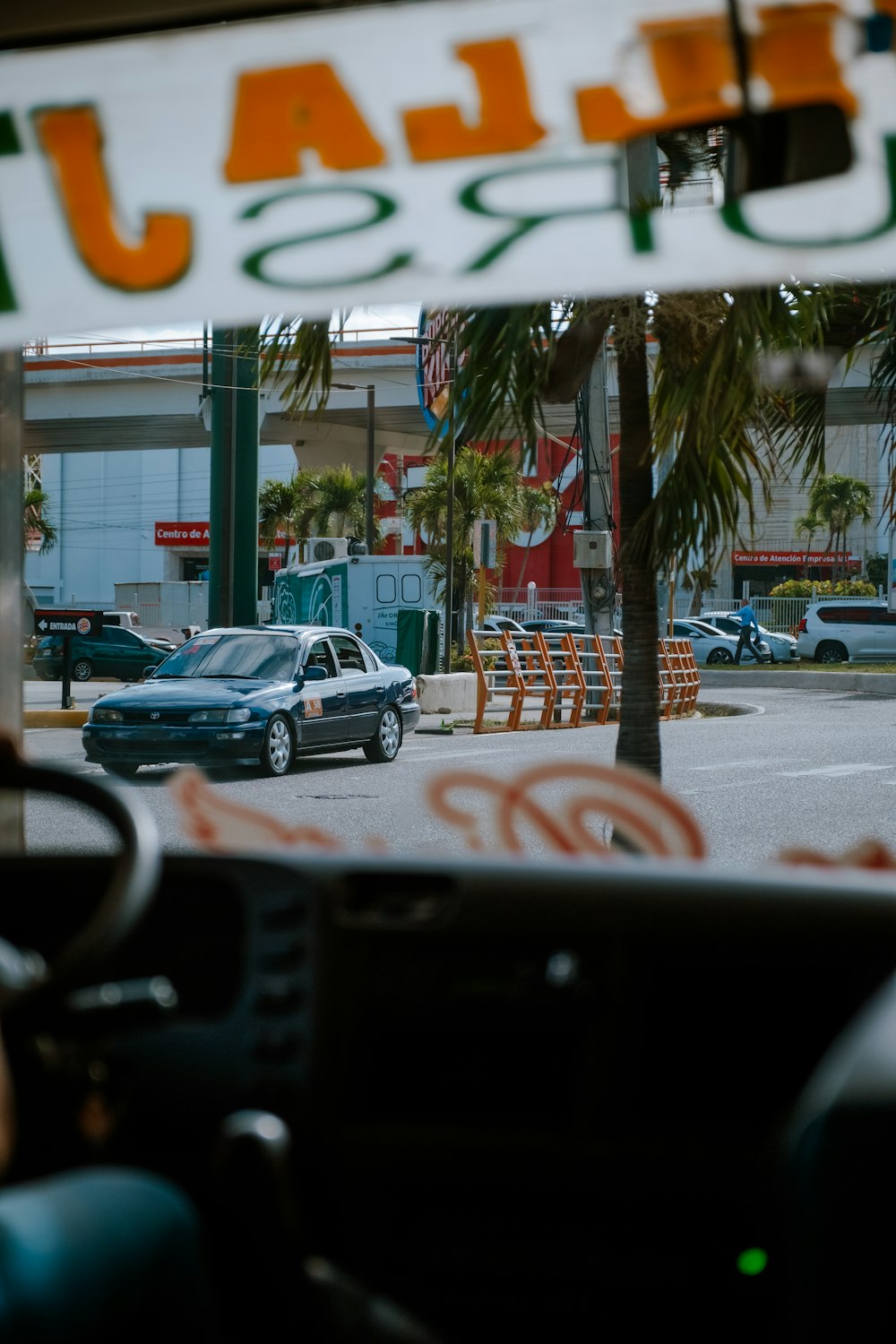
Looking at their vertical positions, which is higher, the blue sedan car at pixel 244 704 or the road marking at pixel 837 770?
the blue sedan car at pixel 244 704

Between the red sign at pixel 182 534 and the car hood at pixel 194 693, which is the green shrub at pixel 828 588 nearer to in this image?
the red sign at pixel 182 534

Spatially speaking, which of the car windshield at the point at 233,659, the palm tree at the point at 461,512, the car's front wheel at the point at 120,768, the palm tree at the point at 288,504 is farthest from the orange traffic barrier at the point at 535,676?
the palm tree at the point at 288,504

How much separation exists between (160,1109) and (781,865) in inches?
43.9

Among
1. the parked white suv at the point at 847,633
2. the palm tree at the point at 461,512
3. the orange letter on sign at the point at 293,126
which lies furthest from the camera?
the palm tree at the point at 461,512

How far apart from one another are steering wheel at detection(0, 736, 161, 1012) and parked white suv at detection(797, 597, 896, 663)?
28989 millimetres

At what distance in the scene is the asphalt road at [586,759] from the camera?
28.8 ft

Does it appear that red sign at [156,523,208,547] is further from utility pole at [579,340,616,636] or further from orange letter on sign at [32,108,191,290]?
orange letter on sign at [32,108,191,290]

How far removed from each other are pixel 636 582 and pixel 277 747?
5.92m

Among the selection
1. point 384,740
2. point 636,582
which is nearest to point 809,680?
point 384,740

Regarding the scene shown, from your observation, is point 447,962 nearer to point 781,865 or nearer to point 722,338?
point 781,865

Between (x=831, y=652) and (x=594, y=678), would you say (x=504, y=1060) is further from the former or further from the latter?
(x=831, y=652)

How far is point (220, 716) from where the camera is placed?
33.1 feet

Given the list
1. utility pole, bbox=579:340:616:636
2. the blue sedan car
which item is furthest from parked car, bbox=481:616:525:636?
the blue sedan car

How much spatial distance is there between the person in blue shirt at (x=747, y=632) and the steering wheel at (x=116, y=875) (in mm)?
33901
